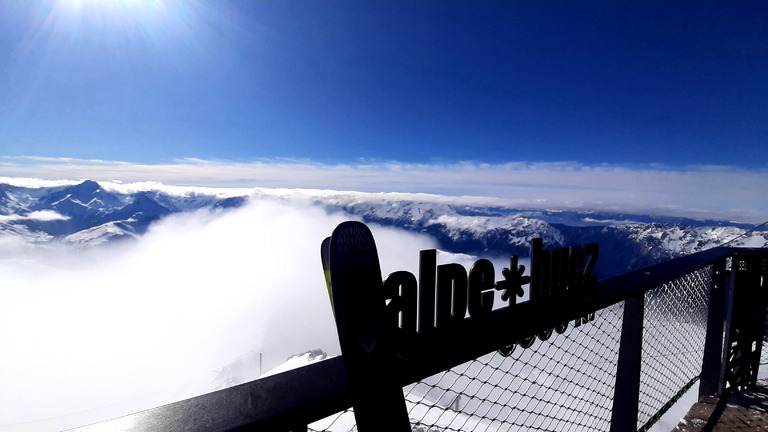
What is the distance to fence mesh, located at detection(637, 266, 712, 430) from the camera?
3162mm

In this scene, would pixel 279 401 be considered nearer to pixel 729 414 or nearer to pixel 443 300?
pixel 443 300

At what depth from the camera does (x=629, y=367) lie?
2.54m

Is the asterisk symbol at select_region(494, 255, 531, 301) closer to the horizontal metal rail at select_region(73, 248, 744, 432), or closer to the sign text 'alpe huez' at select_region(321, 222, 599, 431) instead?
the sign text 'alpe huez' at select_region(321, 222, 599, 431)

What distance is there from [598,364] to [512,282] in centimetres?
149

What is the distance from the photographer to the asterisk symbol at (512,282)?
227 centimetres

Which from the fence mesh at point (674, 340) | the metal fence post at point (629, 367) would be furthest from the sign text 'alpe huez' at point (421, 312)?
the fence mesh at point (674, 340)

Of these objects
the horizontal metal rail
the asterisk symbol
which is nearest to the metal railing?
the horizontal metal rail

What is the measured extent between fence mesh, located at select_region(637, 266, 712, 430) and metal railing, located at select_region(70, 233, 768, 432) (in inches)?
0.6

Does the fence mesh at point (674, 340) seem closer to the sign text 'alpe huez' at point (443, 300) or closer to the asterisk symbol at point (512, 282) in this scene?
the sign text 'alpe huez' at point (443, 300)

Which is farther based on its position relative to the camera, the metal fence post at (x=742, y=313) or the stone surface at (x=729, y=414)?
the metal fence post at (x=742, y=313)

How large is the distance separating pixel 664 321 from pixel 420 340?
12.8 ft

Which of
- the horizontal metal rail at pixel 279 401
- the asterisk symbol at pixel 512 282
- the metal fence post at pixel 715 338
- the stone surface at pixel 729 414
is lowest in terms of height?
the stone surface at pixel 729 414

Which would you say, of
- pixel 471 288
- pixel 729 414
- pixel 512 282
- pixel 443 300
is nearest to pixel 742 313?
pixel 729 414

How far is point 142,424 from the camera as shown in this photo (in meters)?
0.89
